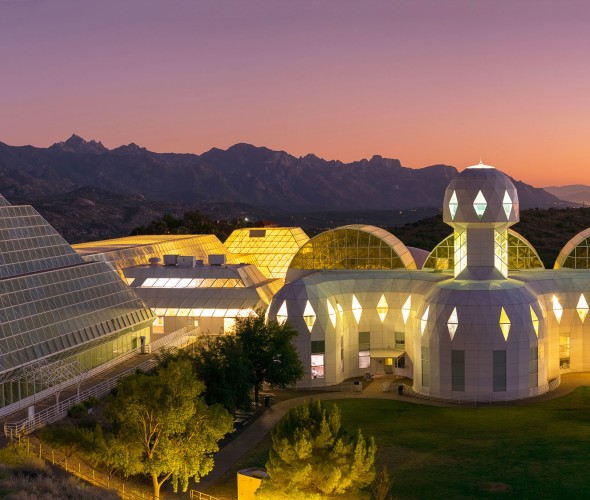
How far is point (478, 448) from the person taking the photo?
173 ft

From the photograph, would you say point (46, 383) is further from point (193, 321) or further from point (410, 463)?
point (193, 321)

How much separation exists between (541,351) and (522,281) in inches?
281

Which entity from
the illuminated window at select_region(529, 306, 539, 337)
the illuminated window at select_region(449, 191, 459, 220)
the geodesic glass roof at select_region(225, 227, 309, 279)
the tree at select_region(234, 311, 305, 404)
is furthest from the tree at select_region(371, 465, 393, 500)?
the geodesic glass roof at select_region(225, 227, 309, 279)

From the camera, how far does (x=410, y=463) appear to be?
4969cm

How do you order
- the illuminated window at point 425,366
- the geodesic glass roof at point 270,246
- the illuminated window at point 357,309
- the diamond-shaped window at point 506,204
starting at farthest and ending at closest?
1. the geodesic glass roof at point 270,246
2. the illuminated window at point 357,309
3. the diamond-shaped window at point 506,204
4. the illuminated window at point 425,366

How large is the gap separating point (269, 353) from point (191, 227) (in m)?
109

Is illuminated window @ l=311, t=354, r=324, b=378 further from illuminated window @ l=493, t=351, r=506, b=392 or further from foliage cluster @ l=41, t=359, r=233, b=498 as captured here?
foliage cluster @ l=41, t=359, r=233, b=498

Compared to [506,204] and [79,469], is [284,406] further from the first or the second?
[506,204]

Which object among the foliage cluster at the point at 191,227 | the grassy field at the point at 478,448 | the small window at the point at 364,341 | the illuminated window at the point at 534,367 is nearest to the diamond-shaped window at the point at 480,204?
the illuminated window at the point at 534,367

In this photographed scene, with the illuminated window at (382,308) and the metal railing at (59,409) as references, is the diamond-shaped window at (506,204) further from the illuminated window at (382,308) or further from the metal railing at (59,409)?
the metal railing at (59,409)

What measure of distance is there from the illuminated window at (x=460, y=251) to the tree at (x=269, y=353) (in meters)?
17.1

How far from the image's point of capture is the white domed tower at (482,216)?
70.9m

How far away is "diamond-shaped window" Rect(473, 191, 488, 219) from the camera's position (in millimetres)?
70812

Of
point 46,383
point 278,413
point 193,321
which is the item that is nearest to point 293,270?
point 193,321
